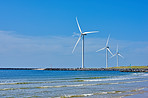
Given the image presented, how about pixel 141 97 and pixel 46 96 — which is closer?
pixel 141 97

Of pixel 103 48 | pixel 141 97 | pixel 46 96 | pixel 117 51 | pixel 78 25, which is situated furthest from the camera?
pixel 117 51

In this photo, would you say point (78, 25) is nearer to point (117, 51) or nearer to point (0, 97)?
point (117, 51)

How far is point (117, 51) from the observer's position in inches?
6698

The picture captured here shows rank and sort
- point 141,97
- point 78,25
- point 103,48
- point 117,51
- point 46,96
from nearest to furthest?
point 141,97 < point 46,96 < point 78,25 < point 103,48 < point 117,51

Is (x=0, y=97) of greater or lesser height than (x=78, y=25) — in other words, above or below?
below

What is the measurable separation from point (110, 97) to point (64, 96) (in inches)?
162

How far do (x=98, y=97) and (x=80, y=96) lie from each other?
5.56 ft

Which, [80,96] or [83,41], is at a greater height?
[83,41]

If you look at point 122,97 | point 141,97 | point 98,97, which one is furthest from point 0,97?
point 141,97

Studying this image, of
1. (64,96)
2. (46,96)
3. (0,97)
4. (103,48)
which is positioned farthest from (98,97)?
(103,48)

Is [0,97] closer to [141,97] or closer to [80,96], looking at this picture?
[80,96]

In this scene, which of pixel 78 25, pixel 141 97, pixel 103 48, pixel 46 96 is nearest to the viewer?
pixel 141 97

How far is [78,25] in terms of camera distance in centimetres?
11056

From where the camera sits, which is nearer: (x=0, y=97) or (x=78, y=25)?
(x=0, y=97)
